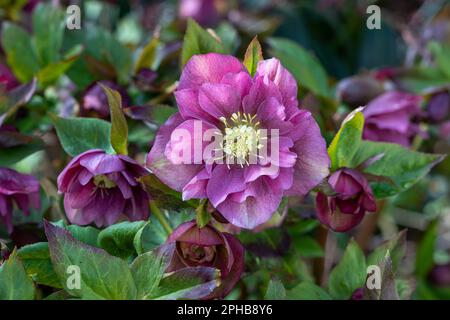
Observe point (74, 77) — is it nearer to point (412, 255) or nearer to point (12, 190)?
point (12, 190)

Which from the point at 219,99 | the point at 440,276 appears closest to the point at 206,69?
the point at 219,99

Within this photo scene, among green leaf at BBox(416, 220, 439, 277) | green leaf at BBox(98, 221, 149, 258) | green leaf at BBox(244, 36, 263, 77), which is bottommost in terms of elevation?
green leaf at BBox(416, 220, 439, 277)

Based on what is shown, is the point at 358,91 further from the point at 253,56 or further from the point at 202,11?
the point at 202,11

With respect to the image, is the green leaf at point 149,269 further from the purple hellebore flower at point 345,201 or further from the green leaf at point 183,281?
the purple hellebore flower at point 345,201

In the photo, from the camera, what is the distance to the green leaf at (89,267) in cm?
59

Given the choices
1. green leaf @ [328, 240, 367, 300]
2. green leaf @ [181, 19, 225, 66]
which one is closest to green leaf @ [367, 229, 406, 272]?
green leaf @ [328, 240, 367, 300]

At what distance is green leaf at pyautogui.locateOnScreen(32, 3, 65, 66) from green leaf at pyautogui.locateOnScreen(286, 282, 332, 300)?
1.45ft

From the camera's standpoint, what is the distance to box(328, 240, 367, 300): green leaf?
27.8 inches

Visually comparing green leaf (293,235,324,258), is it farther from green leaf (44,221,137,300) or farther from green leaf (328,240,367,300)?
green leaf (44,221,137,300)

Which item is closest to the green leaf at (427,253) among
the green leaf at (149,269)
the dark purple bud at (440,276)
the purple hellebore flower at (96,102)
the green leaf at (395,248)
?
the dark purple bud at (440,276)

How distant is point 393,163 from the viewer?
0.71 metres

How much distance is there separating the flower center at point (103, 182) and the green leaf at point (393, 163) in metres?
0.24

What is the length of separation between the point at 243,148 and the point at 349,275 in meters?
0.19

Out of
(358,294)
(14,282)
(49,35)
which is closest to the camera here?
(14,282)
